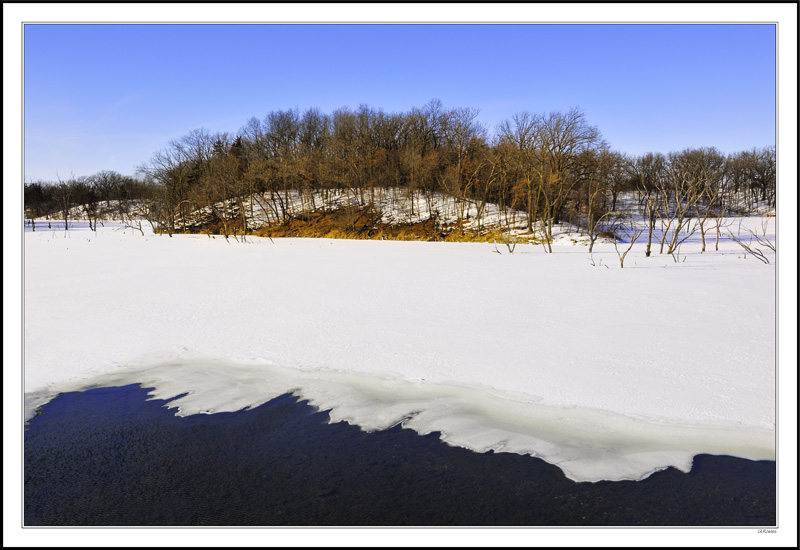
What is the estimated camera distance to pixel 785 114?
5469 mm

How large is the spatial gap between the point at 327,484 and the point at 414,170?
1888 inches

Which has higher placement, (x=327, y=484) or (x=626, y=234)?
(x=626, y=234)

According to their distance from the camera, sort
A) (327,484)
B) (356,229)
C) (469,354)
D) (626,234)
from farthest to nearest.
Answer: (356,229), (626,234), (469,354), (327,484)

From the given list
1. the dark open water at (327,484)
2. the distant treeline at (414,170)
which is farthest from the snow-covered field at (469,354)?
the distant treeline at (414,170)

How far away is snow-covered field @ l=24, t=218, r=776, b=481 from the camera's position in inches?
200

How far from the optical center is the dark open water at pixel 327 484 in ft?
12.1

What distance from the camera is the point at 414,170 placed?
5041 cm

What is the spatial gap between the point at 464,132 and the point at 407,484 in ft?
167

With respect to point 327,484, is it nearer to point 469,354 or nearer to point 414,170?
point 469,354

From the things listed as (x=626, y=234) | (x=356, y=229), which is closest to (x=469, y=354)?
(x=356, y=229)

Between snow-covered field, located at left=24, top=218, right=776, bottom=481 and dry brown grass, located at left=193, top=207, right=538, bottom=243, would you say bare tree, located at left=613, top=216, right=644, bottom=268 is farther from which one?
dry brown grass, located at left=193, top=207, right=538, bottom=243

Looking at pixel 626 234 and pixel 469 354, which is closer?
pixel 469 354

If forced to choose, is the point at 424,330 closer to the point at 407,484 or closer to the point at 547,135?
the point at 407,484

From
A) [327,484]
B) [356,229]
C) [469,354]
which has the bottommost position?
[327,484]
